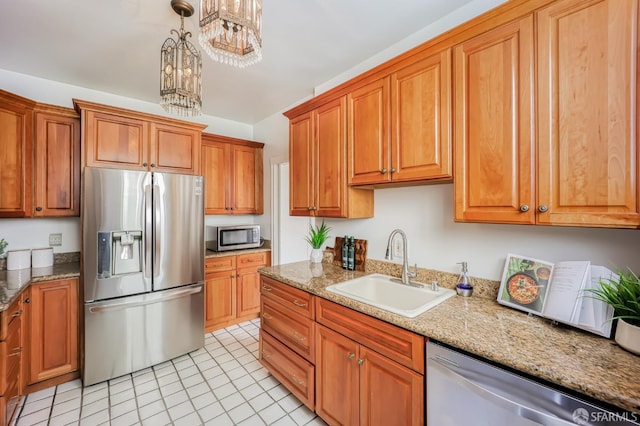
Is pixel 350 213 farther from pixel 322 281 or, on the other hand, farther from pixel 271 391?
pixel 271 391

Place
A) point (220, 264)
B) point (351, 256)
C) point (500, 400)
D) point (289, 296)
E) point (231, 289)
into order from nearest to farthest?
point (500, 400), point (289, 296), point (351, 256), point (220, 264), point (231, 289)

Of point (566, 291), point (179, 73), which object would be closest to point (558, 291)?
point (566, 291)

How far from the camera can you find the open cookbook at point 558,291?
111 centimetres

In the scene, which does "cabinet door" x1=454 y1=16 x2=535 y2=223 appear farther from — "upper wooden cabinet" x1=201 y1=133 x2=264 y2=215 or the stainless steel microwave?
"upper wooden cabinet" x1=201 y1=133 x2=264 y2=215

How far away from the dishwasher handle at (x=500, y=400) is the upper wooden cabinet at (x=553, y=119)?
2.35ft

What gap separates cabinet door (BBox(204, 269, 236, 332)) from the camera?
10.3 ft

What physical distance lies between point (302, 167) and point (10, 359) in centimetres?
237

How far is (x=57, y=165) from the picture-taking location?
243 centimetres

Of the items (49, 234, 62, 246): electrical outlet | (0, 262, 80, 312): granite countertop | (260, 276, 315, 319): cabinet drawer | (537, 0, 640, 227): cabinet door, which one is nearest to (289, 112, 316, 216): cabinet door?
(260, 276, 315, 319): cabinet drawer

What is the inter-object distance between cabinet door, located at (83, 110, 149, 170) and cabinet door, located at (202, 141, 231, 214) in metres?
0.83

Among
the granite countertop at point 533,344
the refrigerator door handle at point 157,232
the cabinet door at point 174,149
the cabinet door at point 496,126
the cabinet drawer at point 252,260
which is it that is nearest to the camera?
the granite countertop at point 533,344

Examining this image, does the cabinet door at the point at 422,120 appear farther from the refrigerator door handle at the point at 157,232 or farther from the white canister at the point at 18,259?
the white canister at the point at 18,259

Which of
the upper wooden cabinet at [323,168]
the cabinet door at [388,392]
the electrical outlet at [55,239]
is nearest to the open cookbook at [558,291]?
the cabinet door at [388,392]

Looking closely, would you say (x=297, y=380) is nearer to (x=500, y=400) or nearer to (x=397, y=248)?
(x=397, y=248)
